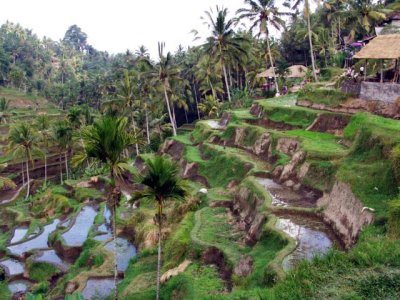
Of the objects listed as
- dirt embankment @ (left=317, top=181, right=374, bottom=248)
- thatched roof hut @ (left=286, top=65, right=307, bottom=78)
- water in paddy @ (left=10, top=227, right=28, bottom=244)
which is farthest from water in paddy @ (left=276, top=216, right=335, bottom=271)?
thatched roof hut @ (left=286, top=65, right=307, bottom=78)

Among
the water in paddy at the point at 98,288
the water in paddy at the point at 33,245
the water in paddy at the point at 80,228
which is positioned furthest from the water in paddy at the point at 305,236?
the water in paddy at the point at 33,245

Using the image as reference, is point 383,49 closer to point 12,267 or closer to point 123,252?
point 123,252

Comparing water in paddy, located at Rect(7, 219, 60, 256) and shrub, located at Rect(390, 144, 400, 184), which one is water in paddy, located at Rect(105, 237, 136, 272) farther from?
shrub, located at Rect(390, 144, 400, 184)

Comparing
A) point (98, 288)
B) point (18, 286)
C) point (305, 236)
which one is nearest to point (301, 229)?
point (305, 236)

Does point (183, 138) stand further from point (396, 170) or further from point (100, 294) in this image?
point (396, 170)

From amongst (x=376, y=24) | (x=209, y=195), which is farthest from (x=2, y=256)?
(x=376, y=24)
